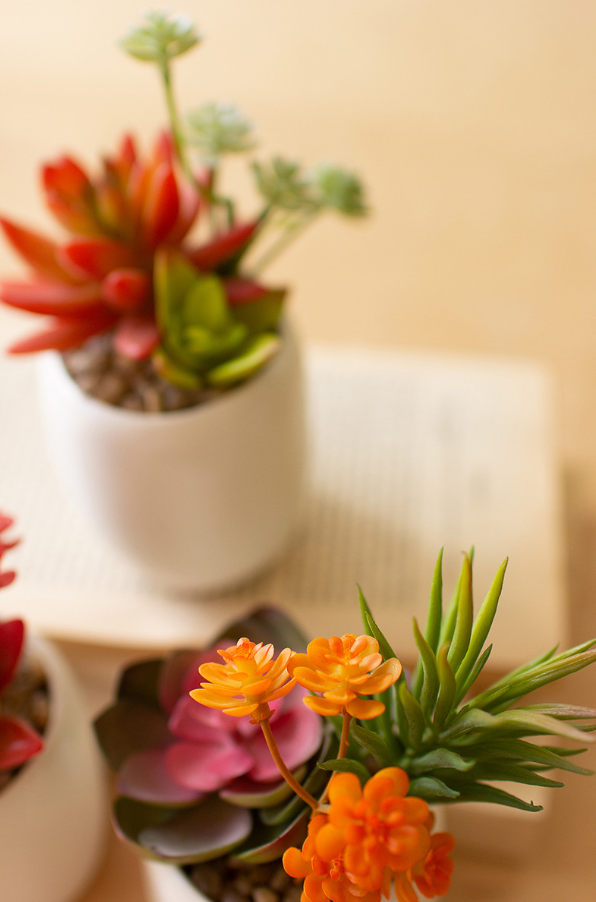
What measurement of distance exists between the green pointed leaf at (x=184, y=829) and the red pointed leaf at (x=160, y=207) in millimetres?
265

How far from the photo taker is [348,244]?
74 centimetres

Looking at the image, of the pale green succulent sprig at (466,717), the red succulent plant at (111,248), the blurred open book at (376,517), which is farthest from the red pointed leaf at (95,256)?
the pale green succulent sprig at (466,717)

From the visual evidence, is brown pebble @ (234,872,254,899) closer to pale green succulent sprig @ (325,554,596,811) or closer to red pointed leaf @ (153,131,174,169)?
pale green succulent sprig @ (325,554,596,811)

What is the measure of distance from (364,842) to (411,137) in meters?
0.74

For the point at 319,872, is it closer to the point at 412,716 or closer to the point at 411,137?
the point at 412,716

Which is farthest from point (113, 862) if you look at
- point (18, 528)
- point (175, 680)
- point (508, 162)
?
point (508, 162)

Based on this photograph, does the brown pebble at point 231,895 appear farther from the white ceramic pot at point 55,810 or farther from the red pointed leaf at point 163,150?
the red pointed leaf at point 163,150

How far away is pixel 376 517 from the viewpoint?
561 mm

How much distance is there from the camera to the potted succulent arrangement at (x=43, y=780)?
12.3 inches

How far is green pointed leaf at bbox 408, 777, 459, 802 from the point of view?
8.4 inches

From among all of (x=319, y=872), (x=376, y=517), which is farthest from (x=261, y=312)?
(x=319, y=872)

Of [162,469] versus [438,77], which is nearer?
[162,469]

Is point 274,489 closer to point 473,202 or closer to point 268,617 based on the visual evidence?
point 268,617

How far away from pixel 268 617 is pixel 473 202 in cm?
55
